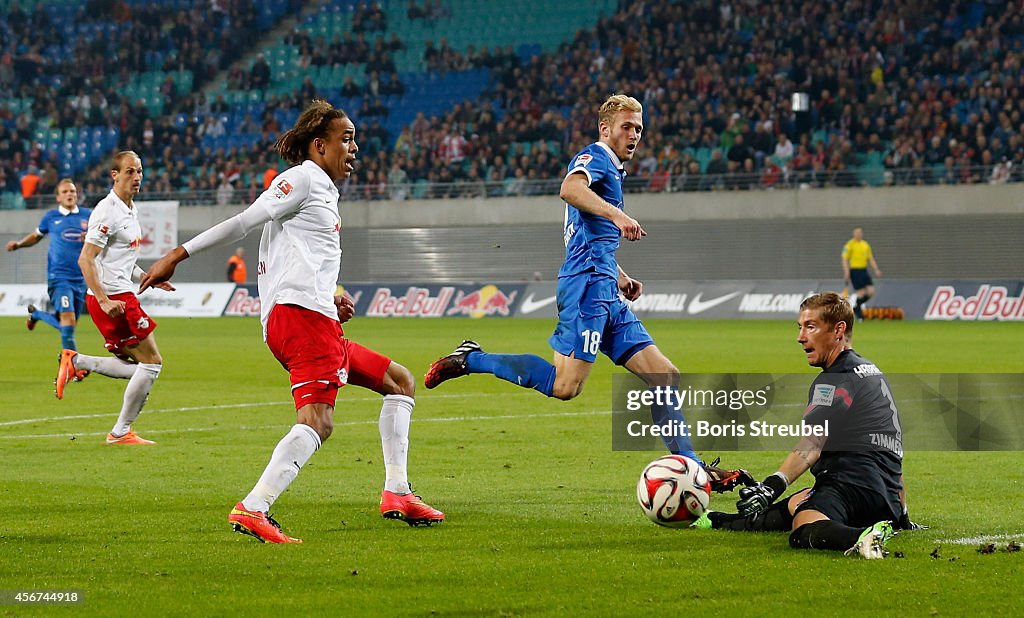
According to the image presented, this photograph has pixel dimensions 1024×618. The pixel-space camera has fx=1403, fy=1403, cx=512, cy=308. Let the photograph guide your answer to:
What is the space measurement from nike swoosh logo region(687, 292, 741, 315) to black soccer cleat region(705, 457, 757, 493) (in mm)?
26761

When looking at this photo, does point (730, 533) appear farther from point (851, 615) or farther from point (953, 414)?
point (953, 414)

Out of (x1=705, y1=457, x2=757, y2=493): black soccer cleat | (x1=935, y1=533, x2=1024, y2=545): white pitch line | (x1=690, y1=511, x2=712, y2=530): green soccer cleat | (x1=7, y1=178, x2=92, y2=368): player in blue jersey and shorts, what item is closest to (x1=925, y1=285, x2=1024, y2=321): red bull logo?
(x1=7, y1=178, x2=92, y2=368): player in blue jersey and shorts

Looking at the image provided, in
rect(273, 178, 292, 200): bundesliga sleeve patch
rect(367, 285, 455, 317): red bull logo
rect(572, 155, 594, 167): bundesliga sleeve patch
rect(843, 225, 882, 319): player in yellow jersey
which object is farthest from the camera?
rect(367, 285, 455, 317): red bull logo

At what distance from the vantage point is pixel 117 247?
12.0m

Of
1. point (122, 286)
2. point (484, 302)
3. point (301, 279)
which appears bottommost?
point (484, 302)

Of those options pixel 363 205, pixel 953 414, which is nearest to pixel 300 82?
pixel 363 205

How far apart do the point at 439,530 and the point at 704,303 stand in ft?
91.1

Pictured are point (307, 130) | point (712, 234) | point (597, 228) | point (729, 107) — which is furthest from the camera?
point (729, 107)

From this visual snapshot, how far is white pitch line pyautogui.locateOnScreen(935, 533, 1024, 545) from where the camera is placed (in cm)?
661

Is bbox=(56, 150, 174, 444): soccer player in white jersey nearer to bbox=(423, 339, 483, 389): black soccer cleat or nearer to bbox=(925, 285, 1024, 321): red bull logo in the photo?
bbox=(423, 339, 483, 389): black soccer cleat

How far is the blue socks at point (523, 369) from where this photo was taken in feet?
27.8

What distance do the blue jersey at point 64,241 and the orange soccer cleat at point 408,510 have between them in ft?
Answer: 36.4

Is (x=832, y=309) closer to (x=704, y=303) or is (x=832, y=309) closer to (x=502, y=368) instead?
(x=502, y=368)

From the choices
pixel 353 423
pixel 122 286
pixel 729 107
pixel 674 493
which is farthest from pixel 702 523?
pixel 729 107
